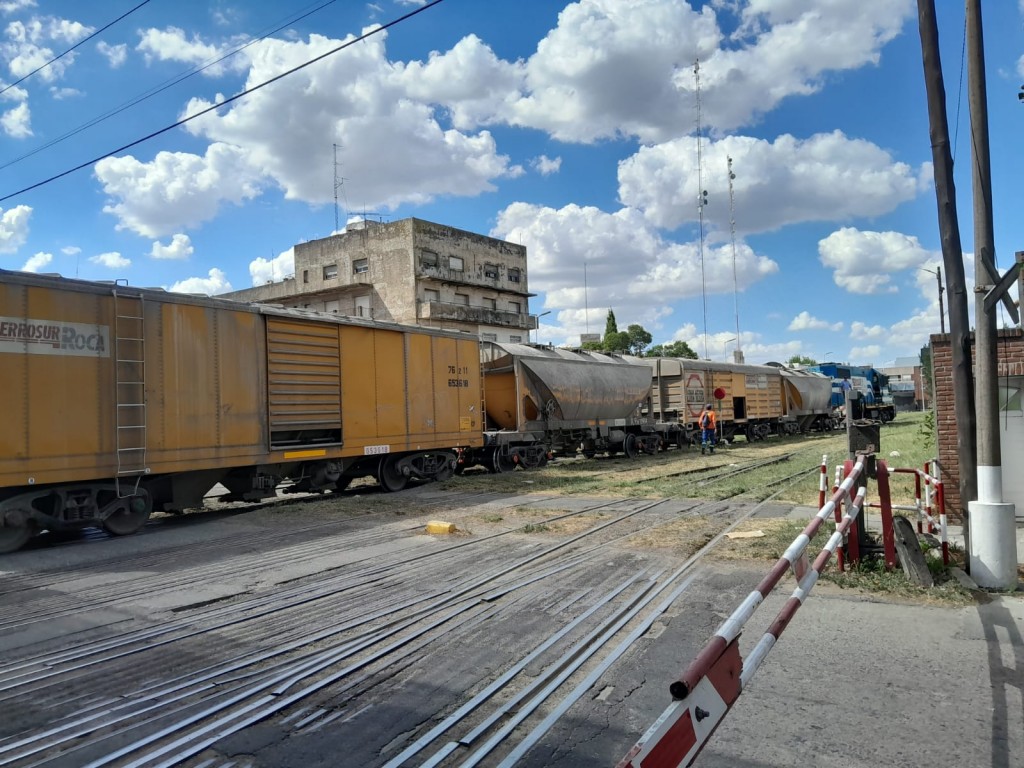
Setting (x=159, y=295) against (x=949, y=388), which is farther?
→ (x=159, y=295)

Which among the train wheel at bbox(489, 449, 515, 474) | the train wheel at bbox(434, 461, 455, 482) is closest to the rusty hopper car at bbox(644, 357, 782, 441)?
the train wheel at bbox(489, 449, 515, 474)

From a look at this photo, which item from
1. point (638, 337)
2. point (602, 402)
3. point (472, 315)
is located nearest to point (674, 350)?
point (638, 337)

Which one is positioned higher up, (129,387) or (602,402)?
(129,387)

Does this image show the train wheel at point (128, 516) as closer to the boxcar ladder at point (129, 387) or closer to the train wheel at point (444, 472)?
the boxcar ladder at point (129, 387)

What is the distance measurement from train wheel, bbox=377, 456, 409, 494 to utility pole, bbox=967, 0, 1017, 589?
1080cm

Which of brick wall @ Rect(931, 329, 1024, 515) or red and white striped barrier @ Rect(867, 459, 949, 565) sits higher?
brick wall @ Rect(931, 329, 1024, 515)

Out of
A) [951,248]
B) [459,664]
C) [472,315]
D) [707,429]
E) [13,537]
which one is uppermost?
[472,315]

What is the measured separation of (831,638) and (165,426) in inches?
366

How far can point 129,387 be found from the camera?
10.0 m

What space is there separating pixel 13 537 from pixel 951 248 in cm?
1157

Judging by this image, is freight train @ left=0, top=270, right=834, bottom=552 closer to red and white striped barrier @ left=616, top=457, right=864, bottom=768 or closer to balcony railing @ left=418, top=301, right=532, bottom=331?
red and white striped barrier @ left=616, top=457, right=864, bottom=768

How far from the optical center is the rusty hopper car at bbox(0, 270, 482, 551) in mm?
9094

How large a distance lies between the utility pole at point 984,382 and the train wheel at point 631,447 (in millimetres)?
16257

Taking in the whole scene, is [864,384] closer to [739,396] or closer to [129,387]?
[739,396]
